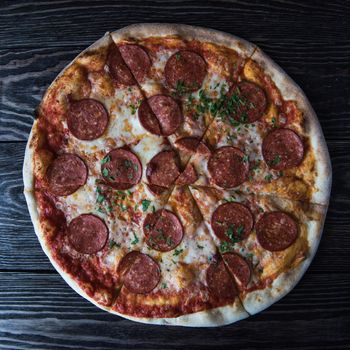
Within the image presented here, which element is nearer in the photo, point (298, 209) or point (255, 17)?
point (298, 209)

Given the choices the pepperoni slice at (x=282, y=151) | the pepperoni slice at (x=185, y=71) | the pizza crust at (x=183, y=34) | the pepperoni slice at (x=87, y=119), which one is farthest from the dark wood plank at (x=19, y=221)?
the pepperoni slice at (x=185, y=71)

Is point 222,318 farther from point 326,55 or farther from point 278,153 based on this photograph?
point 326,55

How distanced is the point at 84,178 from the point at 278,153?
114 cm

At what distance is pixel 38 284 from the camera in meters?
3.37

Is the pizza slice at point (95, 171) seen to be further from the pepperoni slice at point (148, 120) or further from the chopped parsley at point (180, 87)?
the chopped parsley at point (180, 87)

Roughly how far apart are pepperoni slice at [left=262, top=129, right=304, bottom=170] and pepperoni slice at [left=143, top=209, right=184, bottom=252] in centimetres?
65

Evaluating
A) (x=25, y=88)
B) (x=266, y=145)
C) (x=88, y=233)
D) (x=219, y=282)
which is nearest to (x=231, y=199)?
(x=266, y=145)

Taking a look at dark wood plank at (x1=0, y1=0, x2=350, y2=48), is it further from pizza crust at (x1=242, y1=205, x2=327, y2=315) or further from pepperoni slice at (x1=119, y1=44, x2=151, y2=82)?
pizza crust at (x1=242, y1=205, x2=327, y2=315)

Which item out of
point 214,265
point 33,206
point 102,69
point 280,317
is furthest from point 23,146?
point 280,317

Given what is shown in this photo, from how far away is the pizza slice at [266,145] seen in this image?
3.11m

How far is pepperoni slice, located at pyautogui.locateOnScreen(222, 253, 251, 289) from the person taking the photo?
10.1ft

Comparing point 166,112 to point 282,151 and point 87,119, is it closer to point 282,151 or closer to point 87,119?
point 87,119

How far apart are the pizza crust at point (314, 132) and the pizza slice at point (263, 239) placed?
0.10 metres

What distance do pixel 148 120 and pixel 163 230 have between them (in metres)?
0.65
